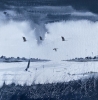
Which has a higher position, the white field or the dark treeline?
the white field

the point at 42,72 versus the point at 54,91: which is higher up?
the point at 42,72

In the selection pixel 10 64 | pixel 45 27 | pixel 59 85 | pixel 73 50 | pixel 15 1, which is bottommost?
pixel 59 85

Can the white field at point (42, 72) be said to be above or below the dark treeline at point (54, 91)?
above

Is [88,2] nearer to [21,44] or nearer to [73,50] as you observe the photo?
[73,50]

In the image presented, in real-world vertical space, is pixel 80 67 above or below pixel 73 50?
below

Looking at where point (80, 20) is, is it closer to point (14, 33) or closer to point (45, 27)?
point (45, 27)

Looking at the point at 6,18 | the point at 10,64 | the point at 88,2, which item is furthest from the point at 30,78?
the point at 88,2
